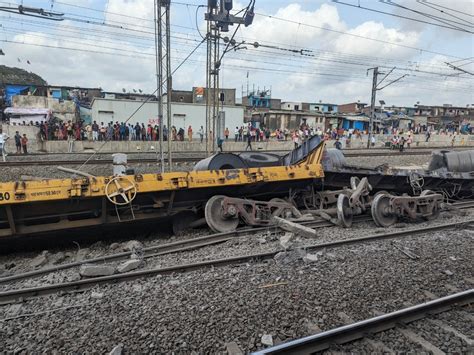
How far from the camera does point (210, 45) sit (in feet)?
42.8

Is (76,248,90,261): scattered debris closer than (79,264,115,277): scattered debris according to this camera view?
No

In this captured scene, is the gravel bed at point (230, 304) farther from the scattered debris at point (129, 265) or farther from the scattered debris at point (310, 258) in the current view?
Result: the scattered debris at point (129, 265)

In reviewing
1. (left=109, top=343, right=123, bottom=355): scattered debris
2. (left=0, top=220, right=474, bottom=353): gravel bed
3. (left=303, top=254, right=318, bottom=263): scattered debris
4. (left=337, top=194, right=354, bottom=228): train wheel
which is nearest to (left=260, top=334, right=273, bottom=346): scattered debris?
(left=0, top=220, right=474, bottom=353): gravel bed

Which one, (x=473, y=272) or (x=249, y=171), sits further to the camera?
(x=249, y=171)

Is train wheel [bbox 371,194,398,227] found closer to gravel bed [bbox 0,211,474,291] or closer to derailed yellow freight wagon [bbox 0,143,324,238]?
gravel bed [bbox 0,211,474,291]

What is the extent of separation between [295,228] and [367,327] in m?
3.19

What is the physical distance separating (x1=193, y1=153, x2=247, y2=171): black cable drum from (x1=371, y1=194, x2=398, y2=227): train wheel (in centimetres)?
300

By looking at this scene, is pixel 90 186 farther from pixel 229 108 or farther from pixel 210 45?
pixel 229 108

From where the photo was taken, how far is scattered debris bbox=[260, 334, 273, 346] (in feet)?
10.7

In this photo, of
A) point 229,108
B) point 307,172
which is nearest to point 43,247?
point 307,172

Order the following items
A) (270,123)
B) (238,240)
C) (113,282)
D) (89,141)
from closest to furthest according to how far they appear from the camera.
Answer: (113,282) < (238,240) < (89,141) < (270,123)

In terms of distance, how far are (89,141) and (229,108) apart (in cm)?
1552

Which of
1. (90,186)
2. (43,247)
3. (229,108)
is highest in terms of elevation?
(229,108)

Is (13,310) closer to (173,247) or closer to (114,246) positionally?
(114,246)
